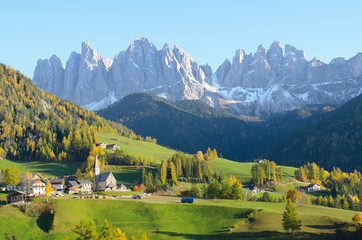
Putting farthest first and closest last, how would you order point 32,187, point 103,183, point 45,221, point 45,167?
1. point 45,167
2. point 103,183
3. point 32,187
4. point 45,221

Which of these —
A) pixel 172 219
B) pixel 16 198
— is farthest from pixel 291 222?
pixel 16 198

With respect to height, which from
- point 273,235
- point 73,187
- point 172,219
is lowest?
point 273,235

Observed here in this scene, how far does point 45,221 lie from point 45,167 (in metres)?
93.2

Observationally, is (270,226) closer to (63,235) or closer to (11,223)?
(63,235)

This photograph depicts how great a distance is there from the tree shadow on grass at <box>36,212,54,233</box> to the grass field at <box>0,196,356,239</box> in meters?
0.85

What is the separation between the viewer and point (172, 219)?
98.6 metres

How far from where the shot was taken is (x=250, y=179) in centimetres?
19775

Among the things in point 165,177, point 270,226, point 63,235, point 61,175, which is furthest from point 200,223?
point 61,175

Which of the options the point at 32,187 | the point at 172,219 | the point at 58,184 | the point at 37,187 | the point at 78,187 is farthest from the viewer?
the point at 58,184

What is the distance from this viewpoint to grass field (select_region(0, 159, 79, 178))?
174 meters

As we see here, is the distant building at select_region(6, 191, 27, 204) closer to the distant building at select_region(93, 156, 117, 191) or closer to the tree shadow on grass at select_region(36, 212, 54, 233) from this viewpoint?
the tree shadow on grass at select_region(36, 212, 54, 233)

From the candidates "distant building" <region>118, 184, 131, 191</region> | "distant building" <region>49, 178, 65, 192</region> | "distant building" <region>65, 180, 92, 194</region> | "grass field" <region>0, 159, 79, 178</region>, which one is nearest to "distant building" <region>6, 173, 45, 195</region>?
"distant building" <region>65, 180, 92, 194</region>

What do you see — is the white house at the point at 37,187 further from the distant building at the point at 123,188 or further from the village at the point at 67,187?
the distant building at the point at 123,188

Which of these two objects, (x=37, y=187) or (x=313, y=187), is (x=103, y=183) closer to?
(x=37, y=187)
